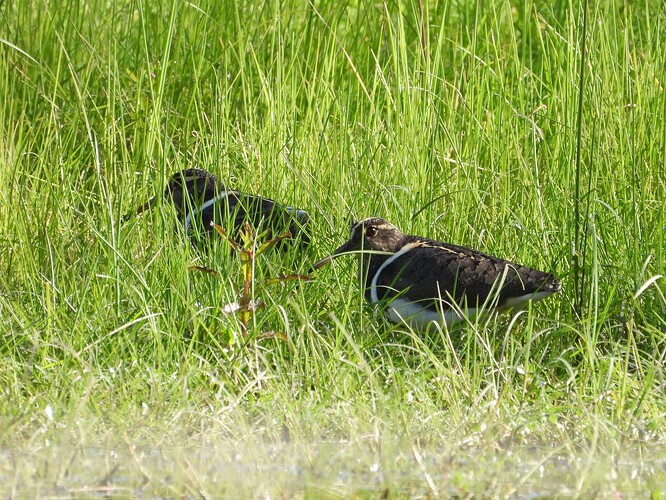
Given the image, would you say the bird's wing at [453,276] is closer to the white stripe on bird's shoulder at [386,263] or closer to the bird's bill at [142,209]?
the white stripe on bird's shoulder at [386,263]

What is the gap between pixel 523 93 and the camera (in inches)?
209

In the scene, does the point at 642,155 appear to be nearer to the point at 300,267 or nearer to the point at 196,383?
the point at 300,267

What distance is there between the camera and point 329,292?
13.9ft

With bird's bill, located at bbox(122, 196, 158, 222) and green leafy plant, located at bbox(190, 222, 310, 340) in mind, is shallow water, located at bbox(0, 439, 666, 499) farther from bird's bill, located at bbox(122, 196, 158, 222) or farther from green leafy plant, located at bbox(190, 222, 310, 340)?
bird's bill, located at bbox(122, 196, 158, 222)

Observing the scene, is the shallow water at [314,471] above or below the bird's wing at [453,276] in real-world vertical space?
below

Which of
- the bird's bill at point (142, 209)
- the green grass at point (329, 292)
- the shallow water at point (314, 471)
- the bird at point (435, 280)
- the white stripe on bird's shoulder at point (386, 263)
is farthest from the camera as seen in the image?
the bird's bill at point (142, 209)

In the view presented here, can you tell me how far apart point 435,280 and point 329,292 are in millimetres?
394

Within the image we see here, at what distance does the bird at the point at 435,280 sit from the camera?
13.0ft

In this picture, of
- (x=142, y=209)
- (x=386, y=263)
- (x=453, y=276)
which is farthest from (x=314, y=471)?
(x=142, y=209)

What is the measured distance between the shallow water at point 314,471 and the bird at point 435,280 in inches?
35.7

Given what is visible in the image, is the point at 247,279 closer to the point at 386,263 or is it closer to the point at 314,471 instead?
the point at 386,263

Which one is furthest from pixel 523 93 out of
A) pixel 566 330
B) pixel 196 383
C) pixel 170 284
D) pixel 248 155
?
pixel 196 383

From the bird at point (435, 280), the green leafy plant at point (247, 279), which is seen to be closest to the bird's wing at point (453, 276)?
the bird at point (435, 280)

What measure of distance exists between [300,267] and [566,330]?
1.07 metres
